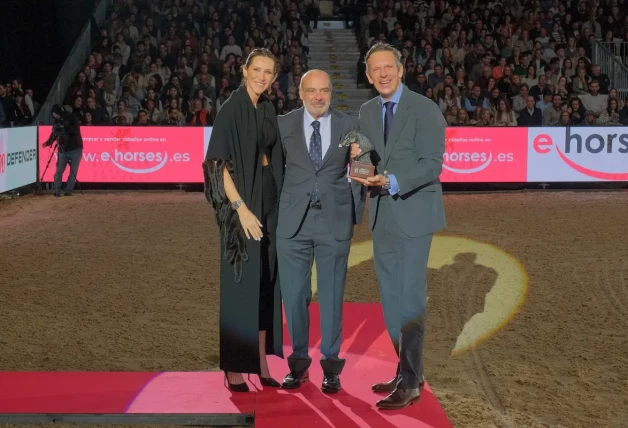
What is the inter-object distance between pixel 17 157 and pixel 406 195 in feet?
39.7

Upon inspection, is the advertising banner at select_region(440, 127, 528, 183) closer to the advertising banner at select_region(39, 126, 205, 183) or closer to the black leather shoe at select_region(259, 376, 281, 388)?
the advertising banner at select_region(39, 126, 205, 183)

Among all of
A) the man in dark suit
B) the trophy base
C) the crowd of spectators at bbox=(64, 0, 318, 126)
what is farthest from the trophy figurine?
the man in dark suit

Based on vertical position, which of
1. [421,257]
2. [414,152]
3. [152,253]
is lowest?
[152,253]

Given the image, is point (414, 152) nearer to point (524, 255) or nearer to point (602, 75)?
point (524, 255)

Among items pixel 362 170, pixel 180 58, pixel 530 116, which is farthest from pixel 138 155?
pixel 362 170

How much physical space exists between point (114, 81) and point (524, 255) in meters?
12.0

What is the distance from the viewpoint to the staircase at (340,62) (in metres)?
21.2

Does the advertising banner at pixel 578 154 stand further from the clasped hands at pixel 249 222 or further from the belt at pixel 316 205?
the clasped hands at pixel 249 222

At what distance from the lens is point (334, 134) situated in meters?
5.16

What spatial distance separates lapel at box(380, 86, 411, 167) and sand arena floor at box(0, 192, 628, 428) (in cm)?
154

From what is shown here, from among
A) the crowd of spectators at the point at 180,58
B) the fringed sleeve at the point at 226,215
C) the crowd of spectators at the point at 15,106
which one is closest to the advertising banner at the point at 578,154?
the crowd of spectators at the point at 180,58

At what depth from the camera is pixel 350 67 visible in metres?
22.7

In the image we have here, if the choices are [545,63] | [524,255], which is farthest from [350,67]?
[524,255]

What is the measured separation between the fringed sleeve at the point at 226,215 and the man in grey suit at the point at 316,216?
0.82 feet
